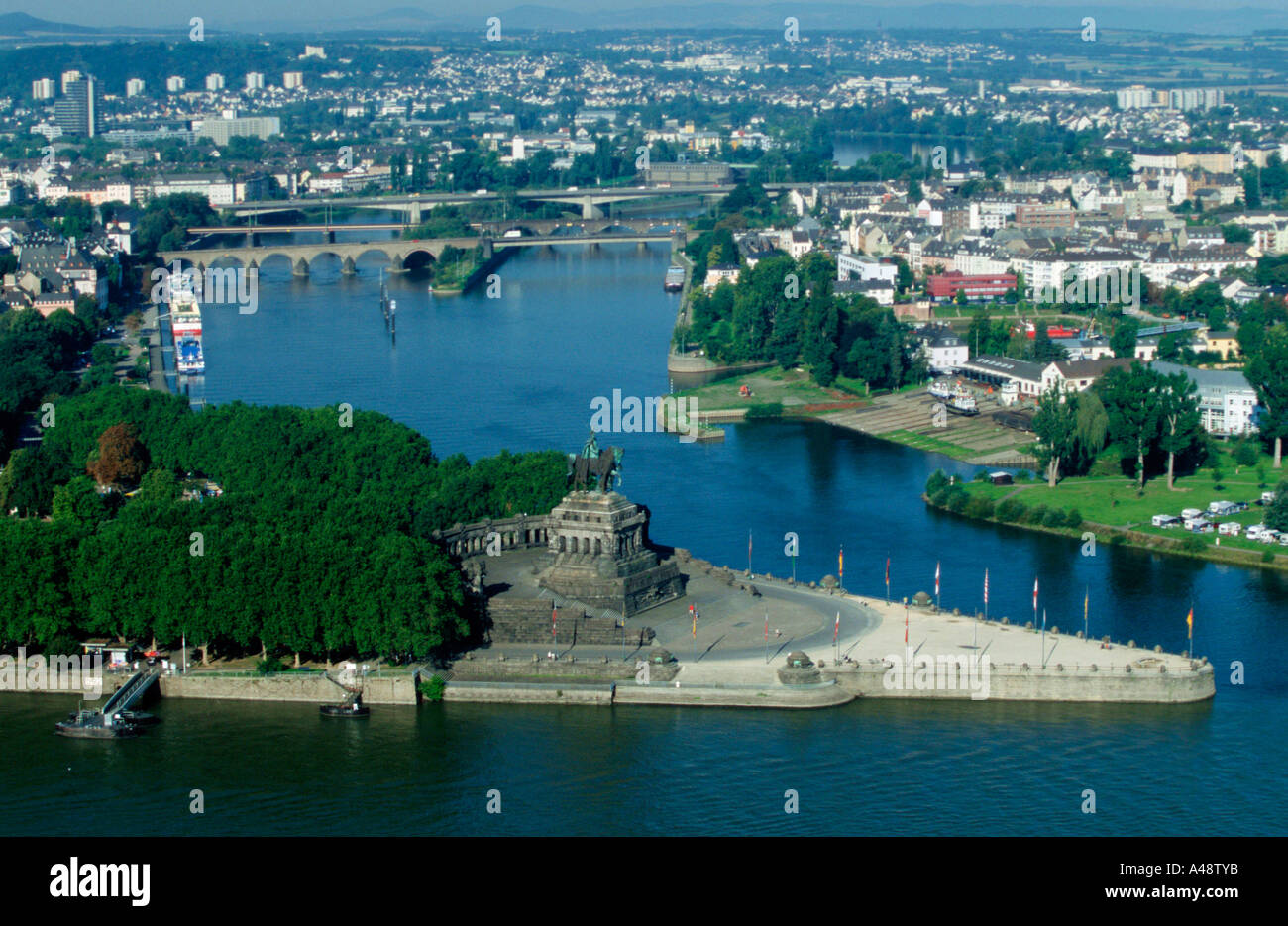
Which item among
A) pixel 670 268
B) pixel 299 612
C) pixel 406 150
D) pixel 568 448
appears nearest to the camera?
pixel 299 612

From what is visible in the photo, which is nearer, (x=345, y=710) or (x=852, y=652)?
(x=345, y=710)

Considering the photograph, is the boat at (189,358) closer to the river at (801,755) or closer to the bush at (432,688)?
the river at (801,755)

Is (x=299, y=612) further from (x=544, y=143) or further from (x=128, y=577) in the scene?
(x=544, y=143)

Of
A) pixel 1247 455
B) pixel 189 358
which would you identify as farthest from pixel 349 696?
pixel 189 358

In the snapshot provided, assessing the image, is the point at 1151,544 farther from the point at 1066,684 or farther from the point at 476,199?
the point at 476,199

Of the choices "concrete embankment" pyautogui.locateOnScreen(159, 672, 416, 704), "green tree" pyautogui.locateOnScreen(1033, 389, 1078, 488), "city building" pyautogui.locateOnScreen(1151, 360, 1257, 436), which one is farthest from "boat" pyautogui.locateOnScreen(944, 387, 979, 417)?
"concrete embankment" pyautogui.locateOnScreen(159, 672, 416, 704)

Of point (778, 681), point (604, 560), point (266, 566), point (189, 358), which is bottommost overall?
point (778, 681)

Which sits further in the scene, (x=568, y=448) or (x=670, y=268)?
(x=670, y=268)

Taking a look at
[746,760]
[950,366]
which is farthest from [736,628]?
[950,366]
